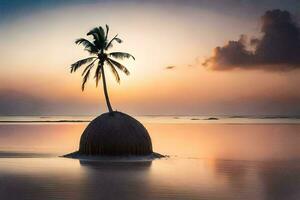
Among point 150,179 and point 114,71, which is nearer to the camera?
point 150,179

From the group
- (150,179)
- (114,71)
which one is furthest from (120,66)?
(150,179)

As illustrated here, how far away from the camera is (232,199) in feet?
86.5

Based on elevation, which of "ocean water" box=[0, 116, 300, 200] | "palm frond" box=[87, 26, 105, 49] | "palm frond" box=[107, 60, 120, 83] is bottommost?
"ocean water" box=[0, 116, 300, 200]

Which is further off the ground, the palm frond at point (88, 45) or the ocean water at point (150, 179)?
the palm frond at point (88, 45)

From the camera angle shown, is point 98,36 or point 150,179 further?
point 98,36

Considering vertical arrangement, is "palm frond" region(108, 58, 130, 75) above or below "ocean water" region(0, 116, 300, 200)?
above

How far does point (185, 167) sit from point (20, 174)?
12952 millimetres

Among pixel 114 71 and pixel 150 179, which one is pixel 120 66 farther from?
pixel 150 179

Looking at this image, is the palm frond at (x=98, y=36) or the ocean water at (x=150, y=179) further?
the palm frond at (x=98, y=36)

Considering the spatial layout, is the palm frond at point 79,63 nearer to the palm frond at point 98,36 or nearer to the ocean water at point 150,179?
the palm frond at point 98,36

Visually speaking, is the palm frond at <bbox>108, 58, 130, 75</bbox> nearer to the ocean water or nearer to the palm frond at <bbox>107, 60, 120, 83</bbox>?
the palm frond at <bbox>107, 60, 120, 83</bbox>

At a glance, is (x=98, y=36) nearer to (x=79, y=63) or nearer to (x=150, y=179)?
(x=79, y=63)

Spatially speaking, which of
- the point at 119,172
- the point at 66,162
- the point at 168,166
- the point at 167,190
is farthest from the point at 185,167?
the point at 167,190

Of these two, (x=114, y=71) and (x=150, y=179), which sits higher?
(x=114, y=71)
